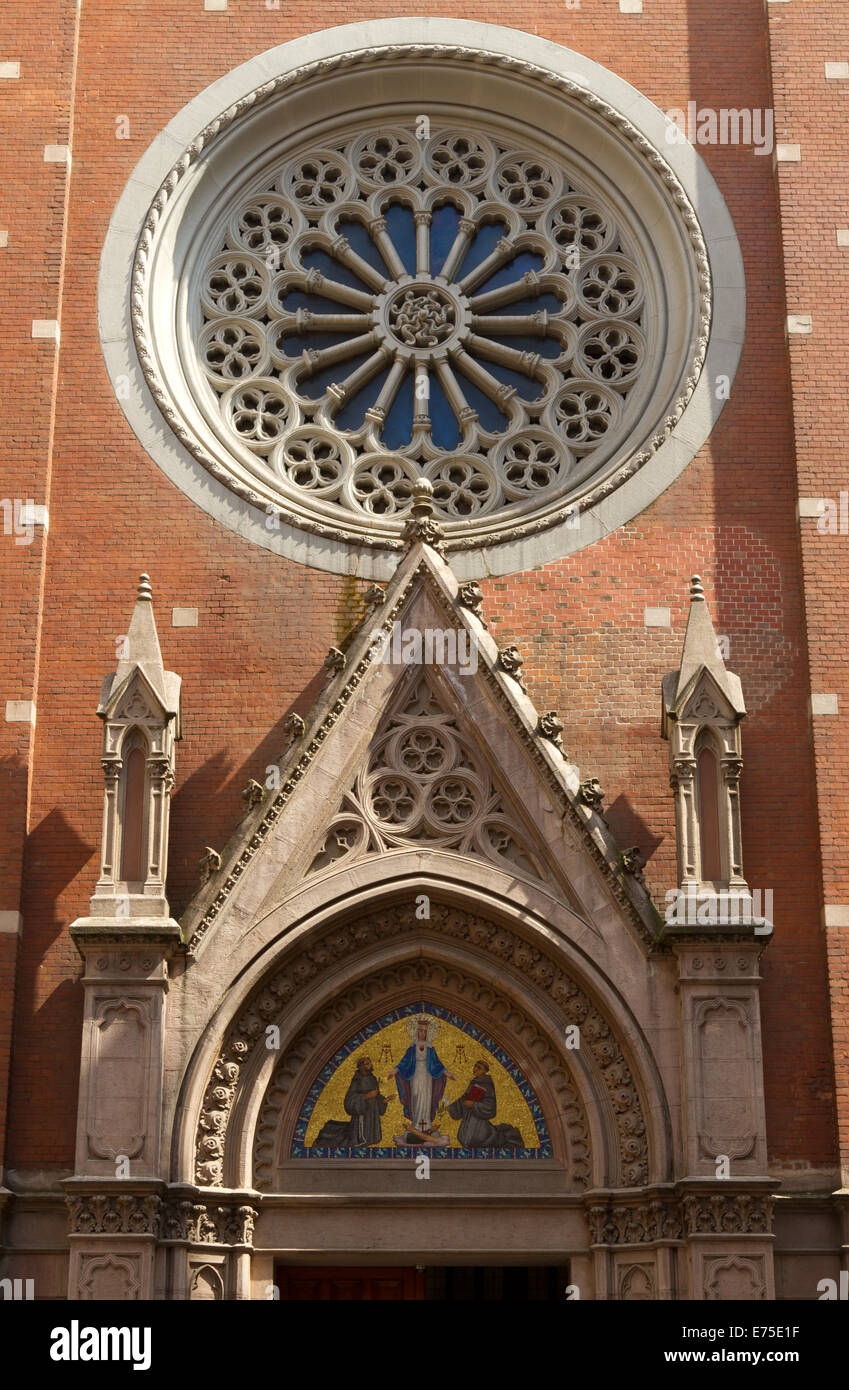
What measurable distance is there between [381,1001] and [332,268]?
7.17 meters

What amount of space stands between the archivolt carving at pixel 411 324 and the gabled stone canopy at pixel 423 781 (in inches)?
57.6

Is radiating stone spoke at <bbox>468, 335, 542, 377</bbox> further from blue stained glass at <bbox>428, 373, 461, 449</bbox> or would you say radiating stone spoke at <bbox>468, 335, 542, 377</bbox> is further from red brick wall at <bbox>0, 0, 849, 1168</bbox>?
red brick wall at <bbox>0, 0, 849, 1168</bbox>

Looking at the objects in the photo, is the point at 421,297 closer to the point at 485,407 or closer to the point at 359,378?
the point at 359,378

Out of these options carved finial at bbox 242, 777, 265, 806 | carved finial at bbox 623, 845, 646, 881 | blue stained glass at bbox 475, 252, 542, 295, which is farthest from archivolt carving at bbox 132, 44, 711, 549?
carved finial at bbox 623, 845, 646, 881

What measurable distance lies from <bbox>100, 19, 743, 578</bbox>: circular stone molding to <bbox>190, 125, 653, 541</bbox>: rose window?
22 millimetres

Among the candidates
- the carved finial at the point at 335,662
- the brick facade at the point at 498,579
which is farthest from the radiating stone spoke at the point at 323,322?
the carved finial at the point at 335,662

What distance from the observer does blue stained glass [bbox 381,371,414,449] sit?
2036 centimetres

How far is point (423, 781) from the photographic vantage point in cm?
1788

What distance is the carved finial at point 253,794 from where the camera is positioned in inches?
691

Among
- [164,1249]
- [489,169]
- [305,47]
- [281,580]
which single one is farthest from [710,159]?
[164,1249]

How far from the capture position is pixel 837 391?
1970 centimetres

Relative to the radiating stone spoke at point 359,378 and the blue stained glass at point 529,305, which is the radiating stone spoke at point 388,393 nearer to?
the radiating stone spoke at point 359,378
